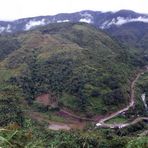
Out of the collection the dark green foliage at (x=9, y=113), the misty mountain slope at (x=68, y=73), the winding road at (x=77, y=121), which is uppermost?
the dark green foliage at (x=9, y=113)

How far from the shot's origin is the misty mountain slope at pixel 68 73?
330ft

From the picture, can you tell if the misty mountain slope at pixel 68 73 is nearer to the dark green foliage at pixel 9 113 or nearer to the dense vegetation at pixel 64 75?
the dense vegetation at pixel 64 75

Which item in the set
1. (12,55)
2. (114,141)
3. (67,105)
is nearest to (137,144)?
(114,141)

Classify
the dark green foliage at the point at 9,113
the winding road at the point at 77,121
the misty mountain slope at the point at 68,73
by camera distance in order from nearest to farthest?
1. the dark green foliage at the point at 9,113
2. the winding road at the point at 77,121
3. the misty mountain slope at the point at 68,73

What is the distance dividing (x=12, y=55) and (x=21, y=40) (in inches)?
842

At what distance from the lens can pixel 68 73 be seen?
111 metres

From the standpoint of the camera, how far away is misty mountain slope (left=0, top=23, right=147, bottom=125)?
100 m

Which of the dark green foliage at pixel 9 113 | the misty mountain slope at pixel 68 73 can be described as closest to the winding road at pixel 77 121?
the misty mountain slope at pixel 68 73

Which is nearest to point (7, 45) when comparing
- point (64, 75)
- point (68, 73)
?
point (68, 73)

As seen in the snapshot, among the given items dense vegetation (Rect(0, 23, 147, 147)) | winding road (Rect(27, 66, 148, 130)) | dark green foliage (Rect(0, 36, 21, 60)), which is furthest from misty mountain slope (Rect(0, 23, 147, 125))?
winding road (Rect(27, 66, 148, 130))

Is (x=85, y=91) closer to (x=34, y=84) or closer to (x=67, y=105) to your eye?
(x=67, y=105)

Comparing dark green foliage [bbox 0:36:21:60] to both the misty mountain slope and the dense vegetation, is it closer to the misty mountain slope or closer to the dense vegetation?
the dense vegetation

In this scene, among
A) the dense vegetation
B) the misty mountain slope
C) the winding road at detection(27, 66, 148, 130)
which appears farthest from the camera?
the misty mountain slope

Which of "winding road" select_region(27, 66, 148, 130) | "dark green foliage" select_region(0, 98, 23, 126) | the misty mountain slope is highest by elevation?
"dark green foliage" select_region(0, 98, 23, 126)
